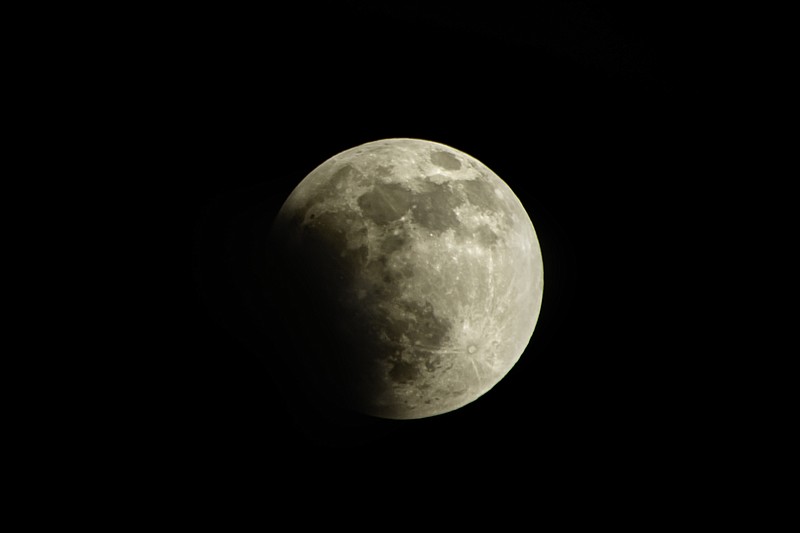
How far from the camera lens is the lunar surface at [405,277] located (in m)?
2.07

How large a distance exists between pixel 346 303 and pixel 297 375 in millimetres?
717

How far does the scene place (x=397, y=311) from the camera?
2082mm

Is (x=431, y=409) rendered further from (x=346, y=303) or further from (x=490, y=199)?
(x=490, y=199)

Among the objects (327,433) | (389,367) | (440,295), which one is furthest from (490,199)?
(327,433)

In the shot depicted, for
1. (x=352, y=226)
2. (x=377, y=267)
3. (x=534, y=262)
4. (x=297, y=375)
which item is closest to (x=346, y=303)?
(x=377, y=267)

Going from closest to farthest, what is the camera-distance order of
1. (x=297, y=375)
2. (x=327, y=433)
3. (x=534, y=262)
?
1. (x=534, y=262)
2. (x=297, y=375)
3. (x=327, y=433)

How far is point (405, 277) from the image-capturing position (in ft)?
6.75

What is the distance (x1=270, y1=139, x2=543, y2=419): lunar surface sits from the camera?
2072mm

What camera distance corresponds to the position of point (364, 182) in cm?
221

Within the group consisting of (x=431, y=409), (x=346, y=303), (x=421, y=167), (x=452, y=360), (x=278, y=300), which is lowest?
(x=431, y=409)

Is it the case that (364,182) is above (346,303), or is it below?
above

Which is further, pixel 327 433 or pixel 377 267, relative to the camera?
pixel 327 433

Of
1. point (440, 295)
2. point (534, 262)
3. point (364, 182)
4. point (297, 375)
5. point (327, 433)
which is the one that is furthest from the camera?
point (327, 433)

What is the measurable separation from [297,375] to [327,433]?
1.53ft
